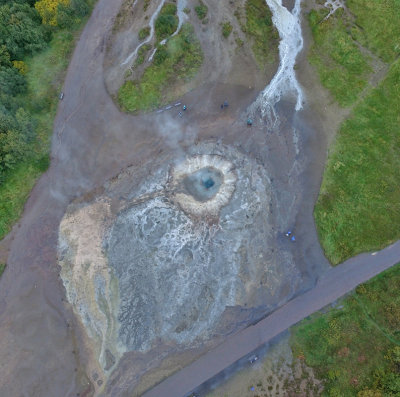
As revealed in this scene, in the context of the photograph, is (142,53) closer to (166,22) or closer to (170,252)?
(166,22)

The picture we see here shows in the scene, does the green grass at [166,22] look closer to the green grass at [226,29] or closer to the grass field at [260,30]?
the green grass at [226,29]

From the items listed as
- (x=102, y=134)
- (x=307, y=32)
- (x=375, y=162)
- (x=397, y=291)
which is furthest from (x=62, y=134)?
(x=397, y=291)

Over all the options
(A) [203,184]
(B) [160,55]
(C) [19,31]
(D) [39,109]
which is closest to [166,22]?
(B) [160,55]

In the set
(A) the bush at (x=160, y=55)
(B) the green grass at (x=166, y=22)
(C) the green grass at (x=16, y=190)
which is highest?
(B) the green grass at (x=166, y=22)

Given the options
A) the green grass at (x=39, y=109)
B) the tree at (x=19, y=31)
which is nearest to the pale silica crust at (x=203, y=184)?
the green grass at (x=39, y=109)

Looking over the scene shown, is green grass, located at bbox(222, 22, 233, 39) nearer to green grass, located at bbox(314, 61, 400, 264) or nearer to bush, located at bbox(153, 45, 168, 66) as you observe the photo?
bush, located at bbox(153, 45, 168, 66)

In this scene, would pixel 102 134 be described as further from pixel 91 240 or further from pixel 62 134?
pixel 91 240

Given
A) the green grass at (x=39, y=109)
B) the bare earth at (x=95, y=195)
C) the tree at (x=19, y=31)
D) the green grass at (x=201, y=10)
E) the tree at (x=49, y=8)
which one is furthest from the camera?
the tree at (x=49, y=8)
